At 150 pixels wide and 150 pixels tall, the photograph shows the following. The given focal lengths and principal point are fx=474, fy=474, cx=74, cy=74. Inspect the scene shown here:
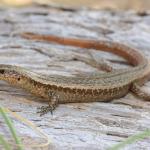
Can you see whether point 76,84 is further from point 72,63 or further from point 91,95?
point 72,63

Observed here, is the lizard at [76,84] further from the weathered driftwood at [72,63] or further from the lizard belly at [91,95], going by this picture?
the weathered driftwood at [72,63]

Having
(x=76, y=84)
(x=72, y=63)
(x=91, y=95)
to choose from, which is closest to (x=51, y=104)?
(x=76, y=84)

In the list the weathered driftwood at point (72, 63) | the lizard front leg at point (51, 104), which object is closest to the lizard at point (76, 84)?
the lizard front leg at point (51, 104)

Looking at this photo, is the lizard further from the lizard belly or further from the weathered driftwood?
the weathered driftwood

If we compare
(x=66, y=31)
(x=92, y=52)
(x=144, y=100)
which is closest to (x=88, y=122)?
(x=144, y=100)

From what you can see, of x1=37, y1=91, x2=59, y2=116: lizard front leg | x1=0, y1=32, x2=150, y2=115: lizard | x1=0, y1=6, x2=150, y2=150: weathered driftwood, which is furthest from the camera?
x1=0, y1=32, x2=150, y2=115: lizard

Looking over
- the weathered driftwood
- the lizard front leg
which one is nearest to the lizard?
the lizard front leg

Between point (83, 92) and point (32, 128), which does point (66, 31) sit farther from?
point (32, 128)
